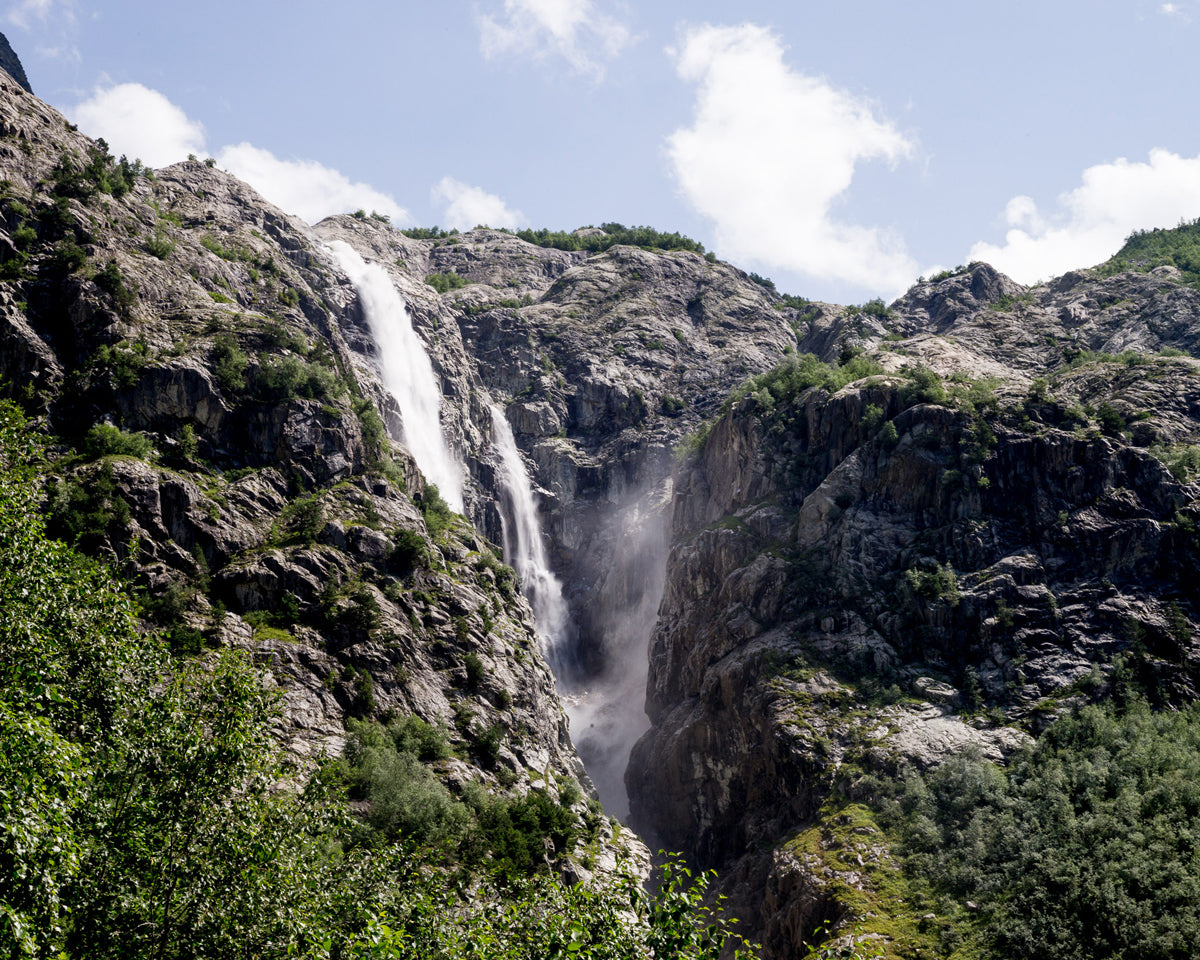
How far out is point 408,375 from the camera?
392ft

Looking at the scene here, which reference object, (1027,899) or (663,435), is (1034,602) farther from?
(663,435)

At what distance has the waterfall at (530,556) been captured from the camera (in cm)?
11419

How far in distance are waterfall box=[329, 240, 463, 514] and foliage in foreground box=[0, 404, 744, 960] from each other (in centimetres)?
7769

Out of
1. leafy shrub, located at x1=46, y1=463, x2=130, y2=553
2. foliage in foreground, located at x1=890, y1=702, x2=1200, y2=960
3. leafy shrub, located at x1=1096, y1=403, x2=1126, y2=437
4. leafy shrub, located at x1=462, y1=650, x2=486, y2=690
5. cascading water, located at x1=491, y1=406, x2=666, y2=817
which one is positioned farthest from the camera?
cascading water, located at x1=491, y1=406, x2=666, y2=817

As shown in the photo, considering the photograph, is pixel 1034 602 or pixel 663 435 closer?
pixel 1034 602

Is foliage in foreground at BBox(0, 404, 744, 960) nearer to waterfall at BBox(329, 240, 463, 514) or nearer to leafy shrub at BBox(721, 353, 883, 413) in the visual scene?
waterfall at BBox(329, 240, 463, 514)

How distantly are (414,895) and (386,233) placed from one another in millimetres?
162462

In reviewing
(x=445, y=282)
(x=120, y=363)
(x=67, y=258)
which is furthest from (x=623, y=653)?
(x=445, y=282)

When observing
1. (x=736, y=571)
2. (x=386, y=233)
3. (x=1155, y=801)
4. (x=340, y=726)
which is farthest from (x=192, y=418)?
(x=386, y=233)

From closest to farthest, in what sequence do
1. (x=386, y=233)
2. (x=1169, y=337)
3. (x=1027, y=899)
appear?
(x=1027, y=899) → (x=1169, y=337) → (x=386, y=233)

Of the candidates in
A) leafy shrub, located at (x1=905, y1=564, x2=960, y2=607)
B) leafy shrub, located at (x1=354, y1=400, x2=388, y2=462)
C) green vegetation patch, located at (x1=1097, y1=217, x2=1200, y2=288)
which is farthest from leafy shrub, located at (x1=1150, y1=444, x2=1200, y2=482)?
leafy shrub, located at (x1=354, y1=400, x2=388, y2=462)

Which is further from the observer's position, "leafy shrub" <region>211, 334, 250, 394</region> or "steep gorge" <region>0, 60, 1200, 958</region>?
"leafy shrub" <region>211, 334, 250, 394</region>

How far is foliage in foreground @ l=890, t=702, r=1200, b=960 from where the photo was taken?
46312 millimetres

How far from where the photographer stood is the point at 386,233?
6806 inches
